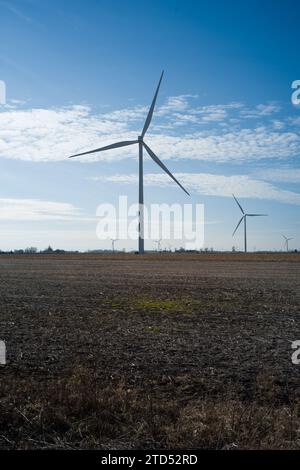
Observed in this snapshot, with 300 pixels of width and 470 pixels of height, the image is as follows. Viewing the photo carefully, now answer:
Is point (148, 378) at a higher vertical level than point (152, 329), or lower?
lower

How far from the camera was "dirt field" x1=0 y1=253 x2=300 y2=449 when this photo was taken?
7422mm

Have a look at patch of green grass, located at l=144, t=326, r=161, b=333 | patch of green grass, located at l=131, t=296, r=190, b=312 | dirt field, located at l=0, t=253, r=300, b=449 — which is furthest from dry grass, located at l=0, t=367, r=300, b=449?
patch of green grass, located at l=131, t=296, r=190, b=312

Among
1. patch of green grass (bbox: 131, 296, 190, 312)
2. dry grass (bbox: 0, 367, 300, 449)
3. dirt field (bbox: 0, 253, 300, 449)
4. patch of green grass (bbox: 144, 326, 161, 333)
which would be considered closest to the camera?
dry grass (bbox: 0, 367, 300, 449)

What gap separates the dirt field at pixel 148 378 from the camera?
7.42 m

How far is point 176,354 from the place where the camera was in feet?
39.9

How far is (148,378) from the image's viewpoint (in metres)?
10.2

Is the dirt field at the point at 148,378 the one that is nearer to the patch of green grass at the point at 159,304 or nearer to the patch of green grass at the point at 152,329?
the patch of green grass at the point at 152,329

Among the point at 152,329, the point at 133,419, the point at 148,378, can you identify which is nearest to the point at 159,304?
the point at 152,329

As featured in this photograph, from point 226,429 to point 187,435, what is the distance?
681mm

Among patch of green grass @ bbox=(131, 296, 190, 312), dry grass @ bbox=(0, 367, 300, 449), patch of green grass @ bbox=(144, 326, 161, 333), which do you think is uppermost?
patch of green grass @ bbox=(131, 296, 190, 312)

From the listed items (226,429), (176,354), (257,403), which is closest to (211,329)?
(176,354)

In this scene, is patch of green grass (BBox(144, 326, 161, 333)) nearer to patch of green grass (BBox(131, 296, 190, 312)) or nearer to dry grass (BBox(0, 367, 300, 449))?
patch of green grass (BBox(131, 296, 190, 312))

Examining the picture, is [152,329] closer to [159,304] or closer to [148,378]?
[148,378]
